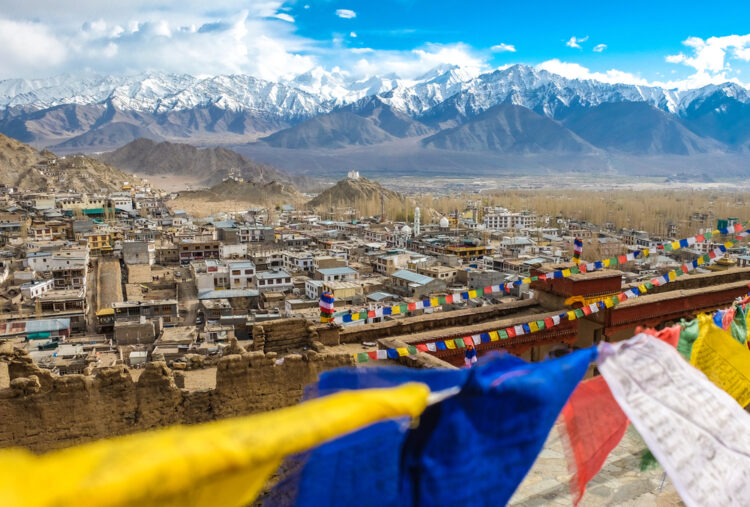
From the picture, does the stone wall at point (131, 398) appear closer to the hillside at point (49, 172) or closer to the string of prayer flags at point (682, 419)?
the string of prayer flags at point (682, 419)

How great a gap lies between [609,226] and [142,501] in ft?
247

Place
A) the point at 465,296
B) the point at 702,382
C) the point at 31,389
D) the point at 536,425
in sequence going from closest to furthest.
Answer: the point at 536,425
the point at 702,382
the point at 31,389
the point at 465,296

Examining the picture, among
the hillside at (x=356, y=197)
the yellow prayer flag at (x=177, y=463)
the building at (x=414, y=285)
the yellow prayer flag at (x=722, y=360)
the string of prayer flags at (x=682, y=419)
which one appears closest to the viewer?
the yellow prayer flag at (x=177, y=463)

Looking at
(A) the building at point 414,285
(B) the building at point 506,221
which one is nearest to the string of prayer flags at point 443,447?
(A) the building at point 414,285

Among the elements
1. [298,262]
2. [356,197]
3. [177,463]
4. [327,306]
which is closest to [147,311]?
[298,262]

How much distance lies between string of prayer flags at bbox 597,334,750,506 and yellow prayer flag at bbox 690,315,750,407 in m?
1.15

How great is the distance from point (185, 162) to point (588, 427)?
6535 inches

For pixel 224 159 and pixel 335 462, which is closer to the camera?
pixel 335 462

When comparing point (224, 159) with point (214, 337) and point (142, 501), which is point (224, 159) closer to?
point (214, 337)

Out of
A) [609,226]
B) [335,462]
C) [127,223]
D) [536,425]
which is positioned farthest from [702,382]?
[609,226]

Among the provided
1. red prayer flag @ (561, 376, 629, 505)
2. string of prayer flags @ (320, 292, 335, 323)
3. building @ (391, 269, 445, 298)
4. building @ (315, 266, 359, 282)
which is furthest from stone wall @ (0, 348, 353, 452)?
building @ (315, 266, 359, 282)

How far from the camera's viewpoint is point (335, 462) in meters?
2.11

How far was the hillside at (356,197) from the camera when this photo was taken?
90.6 meters

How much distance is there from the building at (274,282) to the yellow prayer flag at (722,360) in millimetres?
31980
